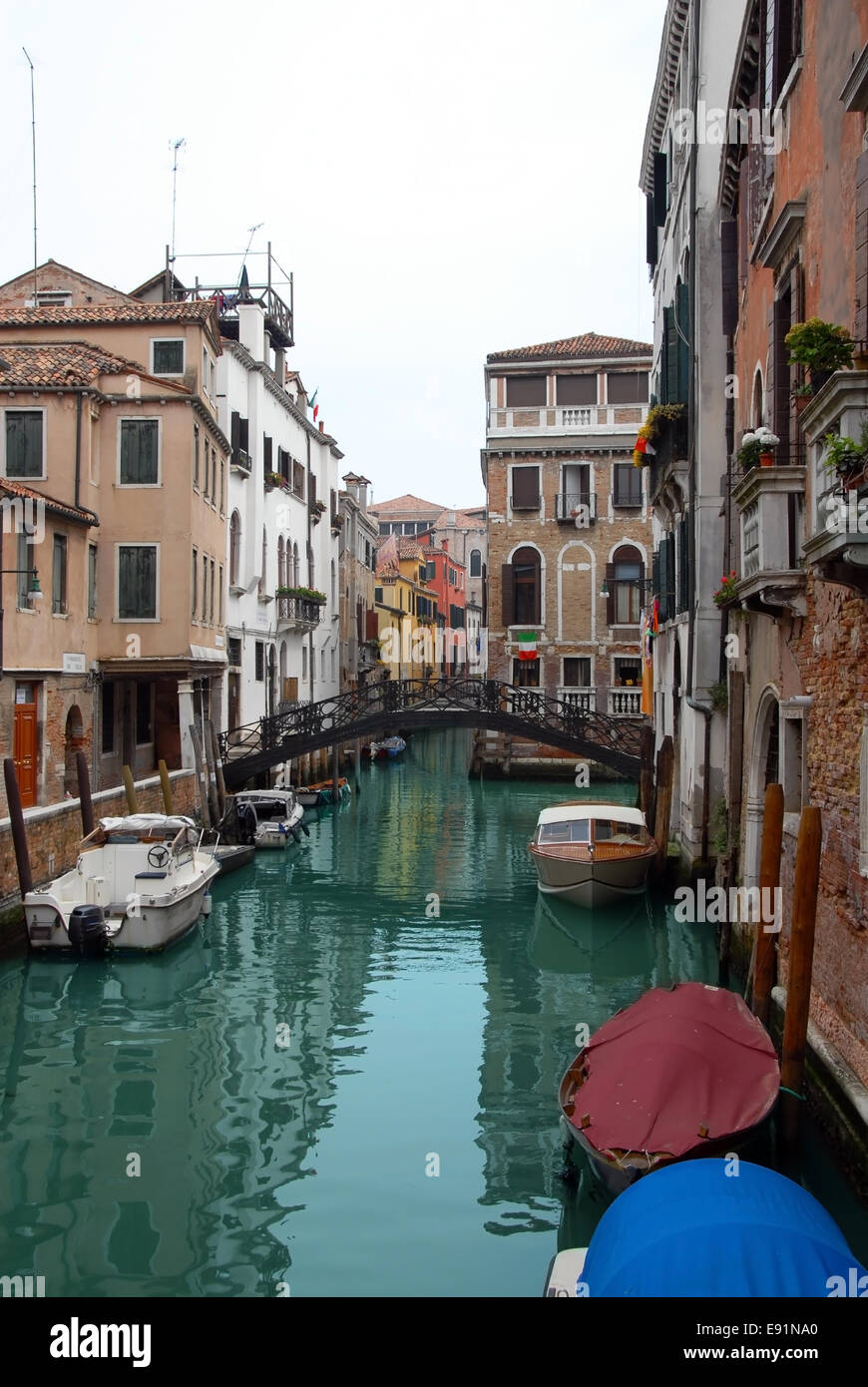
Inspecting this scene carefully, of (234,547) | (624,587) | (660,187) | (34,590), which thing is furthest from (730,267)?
(624,587)

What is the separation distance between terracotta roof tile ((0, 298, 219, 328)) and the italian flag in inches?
533

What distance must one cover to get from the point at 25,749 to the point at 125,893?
281 centimetres

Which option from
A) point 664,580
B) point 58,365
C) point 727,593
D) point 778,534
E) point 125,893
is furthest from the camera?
point 664,580

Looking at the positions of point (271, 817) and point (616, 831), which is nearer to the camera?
point (616, 831)

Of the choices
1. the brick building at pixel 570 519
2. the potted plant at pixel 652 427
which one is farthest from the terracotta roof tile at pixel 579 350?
the potted plant at pixel 652 427

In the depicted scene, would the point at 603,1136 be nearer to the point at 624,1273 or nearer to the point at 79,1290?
the point at 624,1273

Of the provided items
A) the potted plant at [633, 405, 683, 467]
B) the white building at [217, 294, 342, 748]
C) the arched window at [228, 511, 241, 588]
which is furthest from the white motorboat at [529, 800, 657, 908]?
the arched window at [228, 511, 241, 588]

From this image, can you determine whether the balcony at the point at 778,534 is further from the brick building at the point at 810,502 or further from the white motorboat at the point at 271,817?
the white motorboat at the point at 271,817

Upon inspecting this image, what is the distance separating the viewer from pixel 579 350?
33.5 metres

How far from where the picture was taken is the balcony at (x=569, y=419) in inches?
1315

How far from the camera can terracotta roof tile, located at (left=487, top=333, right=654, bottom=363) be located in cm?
3319

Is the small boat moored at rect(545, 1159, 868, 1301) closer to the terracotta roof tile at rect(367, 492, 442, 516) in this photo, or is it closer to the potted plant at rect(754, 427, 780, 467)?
the potted plant at rect(754, 427, 780, 467)

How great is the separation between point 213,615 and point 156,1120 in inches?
565

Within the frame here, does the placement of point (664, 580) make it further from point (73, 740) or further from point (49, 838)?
point (49, 838)
